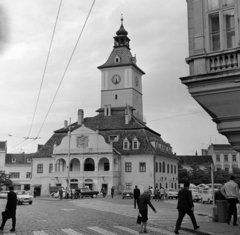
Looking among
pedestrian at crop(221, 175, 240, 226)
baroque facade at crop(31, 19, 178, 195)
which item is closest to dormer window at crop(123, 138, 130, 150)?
baroque facade at crop(31, 19, 178, 195)

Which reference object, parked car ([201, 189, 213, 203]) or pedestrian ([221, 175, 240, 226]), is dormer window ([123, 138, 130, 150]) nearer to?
parked car ([201, 189, 213, 203])

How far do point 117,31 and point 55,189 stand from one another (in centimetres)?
3923

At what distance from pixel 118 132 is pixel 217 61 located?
55.2 metres

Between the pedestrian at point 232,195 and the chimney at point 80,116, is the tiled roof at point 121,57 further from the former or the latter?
the pedestrian at point 232,195

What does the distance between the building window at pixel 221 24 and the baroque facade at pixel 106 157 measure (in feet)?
152

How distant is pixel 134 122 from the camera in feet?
234

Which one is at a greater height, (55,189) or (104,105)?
(104,105)

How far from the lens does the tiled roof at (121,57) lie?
81.1 meters

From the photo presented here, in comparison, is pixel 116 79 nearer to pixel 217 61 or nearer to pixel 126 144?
pixel 126 144

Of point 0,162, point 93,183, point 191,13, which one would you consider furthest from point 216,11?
point 0,162

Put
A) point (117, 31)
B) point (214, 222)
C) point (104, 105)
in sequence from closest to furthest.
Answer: point (214, 222) < point (104, 105) < point (117, 31)

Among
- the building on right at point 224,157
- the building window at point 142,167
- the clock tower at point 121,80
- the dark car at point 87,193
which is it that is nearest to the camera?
the dark car at point 87,193

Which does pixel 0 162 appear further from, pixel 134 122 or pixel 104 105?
pixel 134 122

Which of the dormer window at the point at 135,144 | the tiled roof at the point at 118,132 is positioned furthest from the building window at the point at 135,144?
the tiled roof at the point at 118,132
